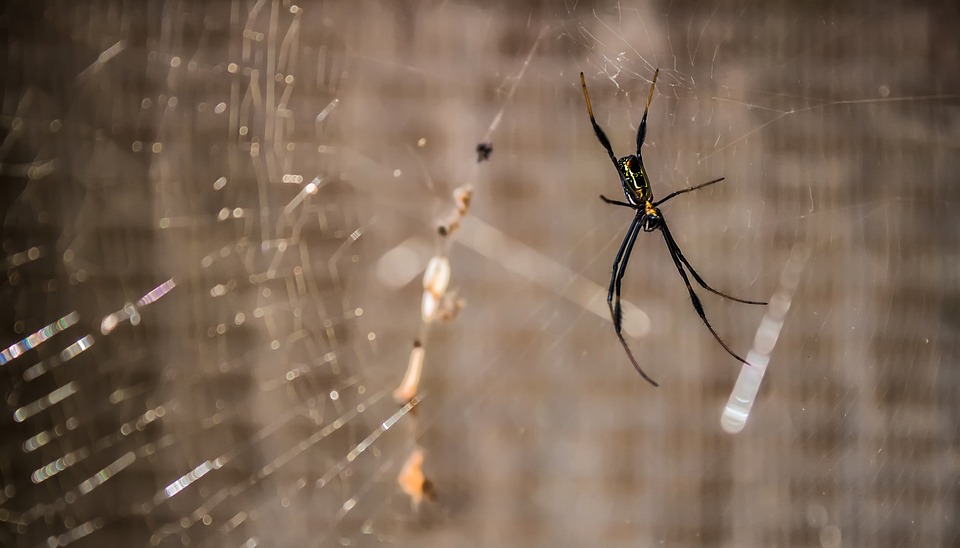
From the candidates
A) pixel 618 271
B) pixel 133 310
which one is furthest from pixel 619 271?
pixel 133 310

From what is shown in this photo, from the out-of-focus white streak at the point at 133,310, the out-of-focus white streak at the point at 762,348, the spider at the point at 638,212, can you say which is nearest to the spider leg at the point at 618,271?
the spider at the point at 638,212

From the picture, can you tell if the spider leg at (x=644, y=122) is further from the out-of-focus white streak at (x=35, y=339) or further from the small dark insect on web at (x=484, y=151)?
the out-of-focus white streak at (x=35, y=339)

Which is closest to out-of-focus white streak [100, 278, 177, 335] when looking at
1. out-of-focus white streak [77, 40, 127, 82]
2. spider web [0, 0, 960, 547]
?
spider web [0, 0, 960, 547]

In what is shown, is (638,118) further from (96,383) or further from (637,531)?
(96,383)

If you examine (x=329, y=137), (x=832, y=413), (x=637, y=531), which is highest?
(x=329, y=137)

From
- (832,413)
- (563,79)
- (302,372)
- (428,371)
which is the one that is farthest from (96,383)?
(832,413)
